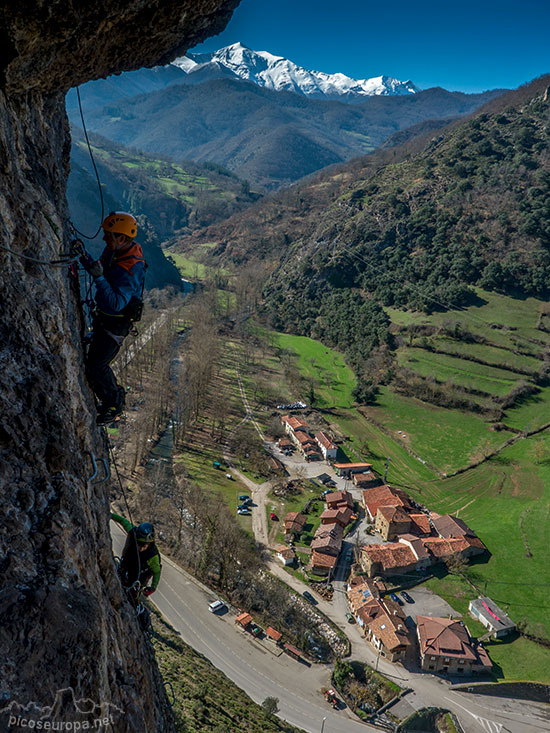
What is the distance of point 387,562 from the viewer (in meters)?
32.7

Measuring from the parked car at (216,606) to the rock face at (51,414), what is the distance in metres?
24.5

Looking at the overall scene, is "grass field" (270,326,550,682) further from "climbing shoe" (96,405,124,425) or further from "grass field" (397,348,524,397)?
"climbing shoe" (96,405,124,425)

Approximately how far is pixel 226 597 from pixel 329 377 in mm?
38715

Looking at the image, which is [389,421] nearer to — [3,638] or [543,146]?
[3,638]

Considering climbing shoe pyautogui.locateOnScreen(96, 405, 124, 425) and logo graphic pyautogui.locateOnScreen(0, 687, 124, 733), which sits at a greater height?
climbing shoe pyautogui.locateOnScreen(96, 405, 124, 425)

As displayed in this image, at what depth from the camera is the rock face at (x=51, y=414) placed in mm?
3404

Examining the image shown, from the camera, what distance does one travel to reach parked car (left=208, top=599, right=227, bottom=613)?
28.2 m

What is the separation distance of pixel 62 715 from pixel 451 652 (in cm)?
2963

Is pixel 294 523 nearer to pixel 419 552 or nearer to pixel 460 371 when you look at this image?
pixel 419 552

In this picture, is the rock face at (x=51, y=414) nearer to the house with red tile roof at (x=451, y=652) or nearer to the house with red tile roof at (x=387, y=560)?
the house with red tile roof at (x=451, y=652)

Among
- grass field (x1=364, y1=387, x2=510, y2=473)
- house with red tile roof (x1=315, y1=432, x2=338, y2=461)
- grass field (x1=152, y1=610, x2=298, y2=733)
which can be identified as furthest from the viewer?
grass field (x1=364, y1=387, x2=510, y2=473)

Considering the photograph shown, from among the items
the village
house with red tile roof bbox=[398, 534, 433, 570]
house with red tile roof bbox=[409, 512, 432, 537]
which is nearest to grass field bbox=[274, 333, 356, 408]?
the village

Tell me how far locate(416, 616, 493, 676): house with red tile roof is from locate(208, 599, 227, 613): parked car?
12457 millimetres

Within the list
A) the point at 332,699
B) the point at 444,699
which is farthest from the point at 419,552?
the point at 332,699
